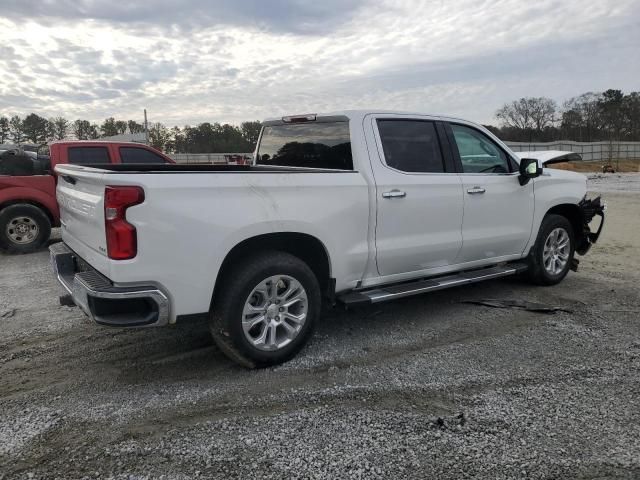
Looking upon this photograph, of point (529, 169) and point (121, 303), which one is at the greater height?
point (529, 169)

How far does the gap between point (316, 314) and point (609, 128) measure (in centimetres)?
7999

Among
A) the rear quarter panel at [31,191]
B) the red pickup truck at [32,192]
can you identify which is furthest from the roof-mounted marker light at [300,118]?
the rear quarter panel at [31,191]

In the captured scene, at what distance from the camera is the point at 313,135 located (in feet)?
15.8

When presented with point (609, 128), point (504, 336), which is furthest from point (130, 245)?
point (609, 128)

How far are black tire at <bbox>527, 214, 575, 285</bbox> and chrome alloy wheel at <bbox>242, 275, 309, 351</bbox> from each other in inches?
127

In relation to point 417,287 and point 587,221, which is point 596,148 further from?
point 417,287

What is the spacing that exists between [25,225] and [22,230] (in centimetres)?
9

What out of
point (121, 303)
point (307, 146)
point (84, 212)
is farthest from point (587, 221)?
point (84, 212)

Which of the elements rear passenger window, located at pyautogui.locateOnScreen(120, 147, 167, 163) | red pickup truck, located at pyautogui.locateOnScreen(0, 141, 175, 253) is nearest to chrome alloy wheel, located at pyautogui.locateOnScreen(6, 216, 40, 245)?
red pickup truck, located at pyautogui.locateOnScreen(0, 141, 175, 253)

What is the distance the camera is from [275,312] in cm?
385

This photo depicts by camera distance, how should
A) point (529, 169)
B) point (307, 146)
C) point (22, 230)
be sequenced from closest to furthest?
point (307, 146) < point (529, 169) < point (22, 230)

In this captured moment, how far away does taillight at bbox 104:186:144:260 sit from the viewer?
3121mm

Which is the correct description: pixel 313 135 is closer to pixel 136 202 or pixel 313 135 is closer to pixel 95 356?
pixel 136 202

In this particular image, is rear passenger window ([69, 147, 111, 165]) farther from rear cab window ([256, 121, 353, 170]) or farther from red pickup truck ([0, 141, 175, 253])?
rear cab window ([256, 121, 353, 170])
